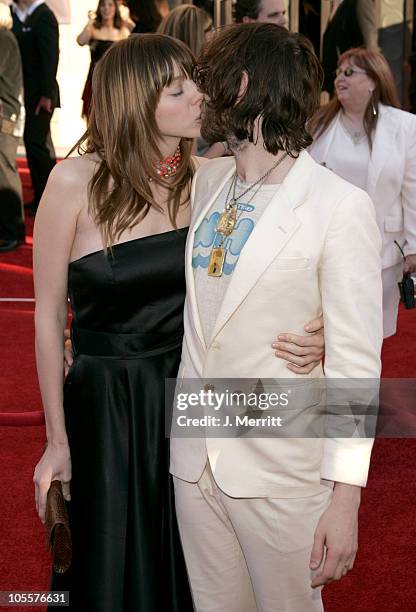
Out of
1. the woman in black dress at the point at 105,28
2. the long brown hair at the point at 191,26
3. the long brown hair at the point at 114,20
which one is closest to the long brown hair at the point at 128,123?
the long brown hair at the point at 191,26

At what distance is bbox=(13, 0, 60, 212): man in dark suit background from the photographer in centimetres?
827

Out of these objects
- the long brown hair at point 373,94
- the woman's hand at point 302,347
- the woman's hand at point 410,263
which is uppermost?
the woman's hand at point 302,347

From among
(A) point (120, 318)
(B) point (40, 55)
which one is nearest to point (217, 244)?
(A) point (120, 318)

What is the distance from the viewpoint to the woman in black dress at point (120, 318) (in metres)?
2.22

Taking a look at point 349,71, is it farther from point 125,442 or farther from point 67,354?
point 125,442

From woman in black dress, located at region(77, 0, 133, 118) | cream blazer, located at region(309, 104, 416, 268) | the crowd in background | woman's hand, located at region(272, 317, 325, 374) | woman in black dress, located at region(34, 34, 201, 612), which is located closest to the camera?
woman's hand, located at region(272, 317, 325, 374)

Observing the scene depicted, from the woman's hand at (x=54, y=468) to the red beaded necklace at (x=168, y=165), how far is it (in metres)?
0.66

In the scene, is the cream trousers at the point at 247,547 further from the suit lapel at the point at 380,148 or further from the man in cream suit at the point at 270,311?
the suit lapel at the point at 380,148

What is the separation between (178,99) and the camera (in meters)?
2.25

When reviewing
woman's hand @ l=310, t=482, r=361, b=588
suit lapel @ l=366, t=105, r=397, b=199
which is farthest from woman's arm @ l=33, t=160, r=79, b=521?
suit lapel @ l=366, t=105, r=397, b=199

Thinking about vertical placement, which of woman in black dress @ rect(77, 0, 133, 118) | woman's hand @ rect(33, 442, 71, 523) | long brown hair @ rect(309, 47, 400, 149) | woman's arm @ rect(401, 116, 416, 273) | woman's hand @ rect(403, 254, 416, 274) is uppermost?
long brown hair @ rect(309, 47, 400, 149)

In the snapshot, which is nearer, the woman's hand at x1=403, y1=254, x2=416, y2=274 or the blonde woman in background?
the woman's hand at x1=403, y1=254, x2=416, y2=274

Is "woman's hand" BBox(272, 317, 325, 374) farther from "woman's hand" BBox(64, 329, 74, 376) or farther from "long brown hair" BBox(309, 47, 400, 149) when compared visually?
"long brown hair" BBox(309, 47, 400, 149)

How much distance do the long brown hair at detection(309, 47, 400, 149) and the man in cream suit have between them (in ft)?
7.55
